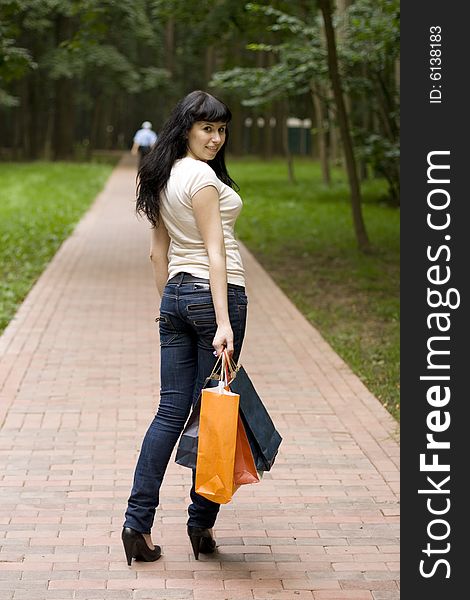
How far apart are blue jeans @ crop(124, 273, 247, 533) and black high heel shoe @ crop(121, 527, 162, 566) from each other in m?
0.03

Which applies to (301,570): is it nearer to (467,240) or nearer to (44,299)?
(467,240)

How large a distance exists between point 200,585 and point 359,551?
2.54 ft

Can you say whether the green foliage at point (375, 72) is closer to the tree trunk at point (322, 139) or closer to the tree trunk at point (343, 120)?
the tree trunk at point (343, 120)

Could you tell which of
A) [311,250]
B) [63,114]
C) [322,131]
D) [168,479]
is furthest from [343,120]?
[63,114]

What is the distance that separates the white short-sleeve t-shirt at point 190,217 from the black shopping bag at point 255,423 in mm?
419

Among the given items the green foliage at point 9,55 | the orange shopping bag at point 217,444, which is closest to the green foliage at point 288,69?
the green foliage at point 9,55

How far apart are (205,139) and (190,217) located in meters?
0.32

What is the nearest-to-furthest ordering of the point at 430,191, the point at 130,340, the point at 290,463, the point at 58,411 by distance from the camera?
the point at 430,191 < the point at 290,463 < the point at 58,411 < the point at 130,340

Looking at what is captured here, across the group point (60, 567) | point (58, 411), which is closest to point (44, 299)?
point (58, 411)

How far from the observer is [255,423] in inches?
182

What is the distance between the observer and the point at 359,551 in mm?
5094

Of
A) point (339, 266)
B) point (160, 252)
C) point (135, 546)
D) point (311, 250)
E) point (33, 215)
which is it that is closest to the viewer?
point (135, 546)

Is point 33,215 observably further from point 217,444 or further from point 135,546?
point 217,444

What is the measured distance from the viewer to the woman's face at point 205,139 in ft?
15.5
